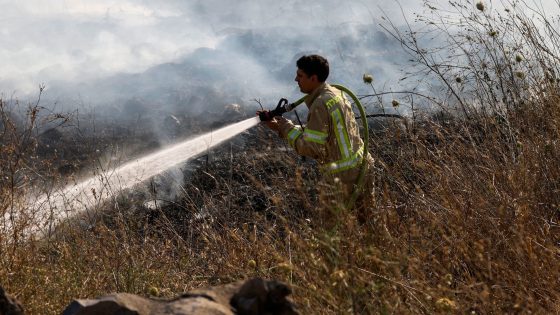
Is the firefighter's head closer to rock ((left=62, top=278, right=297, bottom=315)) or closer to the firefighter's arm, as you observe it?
the firefighter's arm

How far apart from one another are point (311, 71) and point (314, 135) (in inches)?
18.4

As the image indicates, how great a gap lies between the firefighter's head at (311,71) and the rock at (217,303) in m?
2.34

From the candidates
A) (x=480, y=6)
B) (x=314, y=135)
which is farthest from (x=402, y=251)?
(x=480, y=6)

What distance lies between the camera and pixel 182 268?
555 centimetres

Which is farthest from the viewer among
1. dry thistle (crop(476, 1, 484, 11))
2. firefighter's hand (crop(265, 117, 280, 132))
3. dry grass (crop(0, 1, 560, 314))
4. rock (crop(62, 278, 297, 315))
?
dry thistle (crop(476, 1, 484, 11))

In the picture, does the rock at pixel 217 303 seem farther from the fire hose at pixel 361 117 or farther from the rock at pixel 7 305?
the fire hose at pixel 361 117

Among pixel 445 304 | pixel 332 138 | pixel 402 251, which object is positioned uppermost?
pixel 332 138

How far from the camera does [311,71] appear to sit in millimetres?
4820

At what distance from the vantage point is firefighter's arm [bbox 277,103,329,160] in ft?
15.2

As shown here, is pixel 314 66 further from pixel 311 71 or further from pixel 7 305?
pixel 7 305

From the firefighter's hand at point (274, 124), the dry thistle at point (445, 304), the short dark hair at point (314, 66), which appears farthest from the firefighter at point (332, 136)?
the dry thistle at point (445, 304)

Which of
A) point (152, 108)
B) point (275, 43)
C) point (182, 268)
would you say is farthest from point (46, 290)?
point (275, 43)

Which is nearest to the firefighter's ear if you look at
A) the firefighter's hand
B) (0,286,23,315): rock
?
the firefighter's hand

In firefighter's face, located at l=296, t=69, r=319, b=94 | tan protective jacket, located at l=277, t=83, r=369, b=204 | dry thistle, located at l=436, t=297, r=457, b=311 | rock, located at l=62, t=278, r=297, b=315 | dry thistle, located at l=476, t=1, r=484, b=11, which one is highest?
dry thistle, located at l=476, t=1, r=484, b=11
